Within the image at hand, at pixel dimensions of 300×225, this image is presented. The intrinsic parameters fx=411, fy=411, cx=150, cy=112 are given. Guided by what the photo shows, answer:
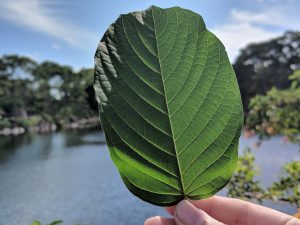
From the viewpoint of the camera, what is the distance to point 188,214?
1.06ft

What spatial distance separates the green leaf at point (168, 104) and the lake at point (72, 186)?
184 inches

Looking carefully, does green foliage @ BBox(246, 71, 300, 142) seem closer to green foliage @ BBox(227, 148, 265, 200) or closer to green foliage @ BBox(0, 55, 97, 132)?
green foliage @ BBox(227, 148, 265, 200)

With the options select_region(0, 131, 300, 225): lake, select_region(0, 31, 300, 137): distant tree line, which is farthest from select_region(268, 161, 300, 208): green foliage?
select_region(0, 31, 300, 137): distant tree line

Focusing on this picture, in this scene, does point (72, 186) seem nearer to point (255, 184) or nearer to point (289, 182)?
point (255, 184)

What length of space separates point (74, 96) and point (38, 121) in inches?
107

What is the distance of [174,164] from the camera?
11.7 inches

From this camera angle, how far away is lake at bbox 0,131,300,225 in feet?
24.9

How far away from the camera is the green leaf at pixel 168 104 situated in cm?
28

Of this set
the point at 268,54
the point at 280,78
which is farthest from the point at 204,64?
the point at 268,54

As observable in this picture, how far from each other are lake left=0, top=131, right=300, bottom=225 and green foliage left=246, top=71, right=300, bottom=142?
1954 millimetres

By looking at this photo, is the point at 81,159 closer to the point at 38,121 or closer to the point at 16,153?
the point at 16,153

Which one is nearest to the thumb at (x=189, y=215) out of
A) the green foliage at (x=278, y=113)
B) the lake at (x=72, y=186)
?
the green foliage at (x=278, y=113)

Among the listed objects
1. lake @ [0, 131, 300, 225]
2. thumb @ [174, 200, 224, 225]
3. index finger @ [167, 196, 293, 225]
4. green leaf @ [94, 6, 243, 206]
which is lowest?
lake @ [0, 131, 300, 225]

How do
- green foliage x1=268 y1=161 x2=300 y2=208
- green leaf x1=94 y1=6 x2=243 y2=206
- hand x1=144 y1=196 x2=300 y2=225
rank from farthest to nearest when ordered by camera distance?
green foliage x1=268 y1=161 x2=300 y2=208 → hand x1=144 y1=196 x2=300 y2=225 → green leaf x1=94 y1=6 x2=243 y2=206
